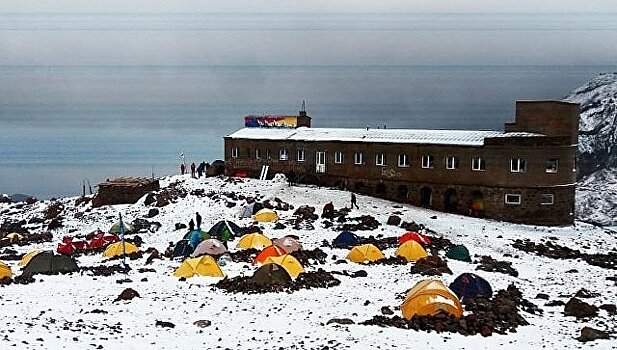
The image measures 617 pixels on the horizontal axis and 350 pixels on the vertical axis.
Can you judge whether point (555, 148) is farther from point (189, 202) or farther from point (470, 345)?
point (470, 345)

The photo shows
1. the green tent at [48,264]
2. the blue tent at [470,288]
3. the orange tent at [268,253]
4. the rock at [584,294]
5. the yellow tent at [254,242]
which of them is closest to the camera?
the blue tent at [470,288]

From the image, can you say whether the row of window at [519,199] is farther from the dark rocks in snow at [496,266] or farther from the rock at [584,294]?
the rock at [584,294]

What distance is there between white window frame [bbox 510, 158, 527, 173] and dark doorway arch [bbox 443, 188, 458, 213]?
4832 mm

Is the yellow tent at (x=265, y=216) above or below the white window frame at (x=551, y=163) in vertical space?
below

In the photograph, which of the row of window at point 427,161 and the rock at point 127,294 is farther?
the row of window at point 427,161

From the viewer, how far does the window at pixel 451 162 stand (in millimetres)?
52403

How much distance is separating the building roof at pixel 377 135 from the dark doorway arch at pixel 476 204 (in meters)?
3.73

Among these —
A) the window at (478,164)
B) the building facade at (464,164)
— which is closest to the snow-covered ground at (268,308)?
the building facade at (464,164)

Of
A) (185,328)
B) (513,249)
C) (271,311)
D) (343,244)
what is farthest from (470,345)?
(513,249)

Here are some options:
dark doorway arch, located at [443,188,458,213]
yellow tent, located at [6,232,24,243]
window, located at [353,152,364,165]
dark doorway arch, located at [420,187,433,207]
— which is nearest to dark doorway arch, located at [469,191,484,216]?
dark doorway arch, located at [443,188,458,213]

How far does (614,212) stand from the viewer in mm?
83875

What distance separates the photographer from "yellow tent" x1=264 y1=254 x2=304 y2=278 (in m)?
30.9

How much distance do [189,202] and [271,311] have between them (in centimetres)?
2643

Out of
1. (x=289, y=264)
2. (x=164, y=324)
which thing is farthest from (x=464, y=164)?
(x=164, y=324)
